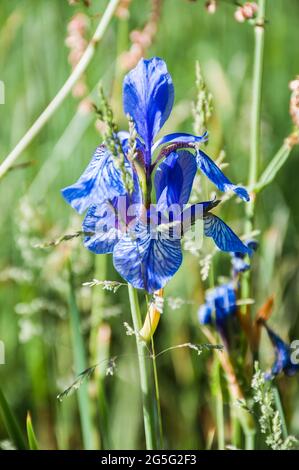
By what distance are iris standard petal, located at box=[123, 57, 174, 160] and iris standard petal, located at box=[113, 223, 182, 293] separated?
14 cm

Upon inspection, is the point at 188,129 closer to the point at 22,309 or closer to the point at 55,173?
the point at 55,173

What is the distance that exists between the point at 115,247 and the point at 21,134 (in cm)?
121

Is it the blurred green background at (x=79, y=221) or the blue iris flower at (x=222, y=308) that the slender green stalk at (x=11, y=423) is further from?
the blue iris flower at (x=222, y=308)

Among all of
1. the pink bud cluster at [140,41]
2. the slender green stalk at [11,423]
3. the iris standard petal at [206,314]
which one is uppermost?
the pink bud cluster at [140,41]

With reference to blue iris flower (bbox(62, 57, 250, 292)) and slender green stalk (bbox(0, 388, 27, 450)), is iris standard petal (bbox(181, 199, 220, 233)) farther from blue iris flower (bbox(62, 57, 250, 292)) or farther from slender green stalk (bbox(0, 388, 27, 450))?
slender green stalk (bbox(0, 388, 27, 450))

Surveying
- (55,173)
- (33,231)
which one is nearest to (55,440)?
(33,231)

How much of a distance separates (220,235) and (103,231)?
161 millimetres

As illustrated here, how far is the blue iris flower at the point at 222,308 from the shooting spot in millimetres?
1187

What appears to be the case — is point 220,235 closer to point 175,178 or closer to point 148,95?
point 175,178

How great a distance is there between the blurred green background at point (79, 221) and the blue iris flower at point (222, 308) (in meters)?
0.26

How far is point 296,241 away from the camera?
6.47 feet

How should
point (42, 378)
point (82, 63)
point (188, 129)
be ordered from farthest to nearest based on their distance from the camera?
point (188, 129) < point (42, 378) < point (82, 63)

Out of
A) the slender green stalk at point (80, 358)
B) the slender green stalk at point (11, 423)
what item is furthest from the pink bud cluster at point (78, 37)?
the slender green stalk at point (11, 423)

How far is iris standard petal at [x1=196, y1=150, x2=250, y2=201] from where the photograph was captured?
92cm
